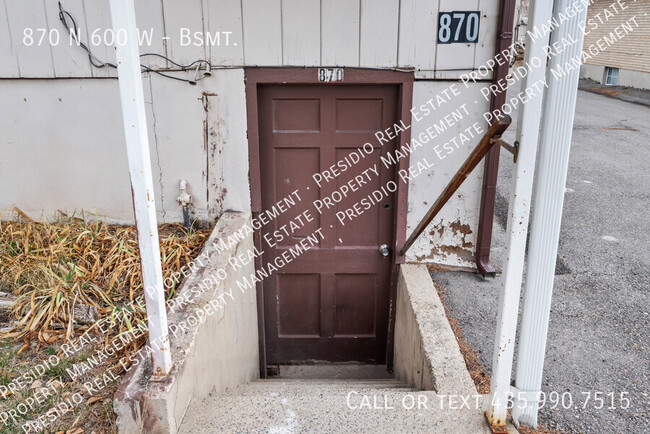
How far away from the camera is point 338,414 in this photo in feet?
8.63

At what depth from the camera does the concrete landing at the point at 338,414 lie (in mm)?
2510

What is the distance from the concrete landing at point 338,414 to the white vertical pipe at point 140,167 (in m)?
0.43

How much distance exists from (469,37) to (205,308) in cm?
290

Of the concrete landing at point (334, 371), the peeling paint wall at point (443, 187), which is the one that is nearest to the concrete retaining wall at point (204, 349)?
the concrete landing at point (334, 371)

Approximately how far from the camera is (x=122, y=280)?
361cm

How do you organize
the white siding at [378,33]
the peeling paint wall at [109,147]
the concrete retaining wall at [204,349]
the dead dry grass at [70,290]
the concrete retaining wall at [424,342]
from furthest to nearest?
the peeling paint wall at [109,147]
the white siding at [378,33]
the concrete retaining wall at [424,342]
the dead dry grass at [70,290]
the concrete retaining wall at [204,349]

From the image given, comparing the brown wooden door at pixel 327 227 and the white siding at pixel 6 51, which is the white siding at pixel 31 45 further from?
the brown wooden door at pixel 327 227

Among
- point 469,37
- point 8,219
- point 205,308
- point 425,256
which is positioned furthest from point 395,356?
point 8,219

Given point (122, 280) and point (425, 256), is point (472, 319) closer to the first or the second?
point (425, 256)

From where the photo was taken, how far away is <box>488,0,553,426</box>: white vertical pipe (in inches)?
77.4

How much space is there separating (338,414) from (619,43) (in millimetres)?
18837

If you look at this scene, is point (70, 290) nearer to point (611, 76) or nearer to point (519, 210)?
point (519, 210)

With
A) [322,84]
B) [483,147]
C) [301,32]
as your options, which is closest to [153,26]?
[301,32]

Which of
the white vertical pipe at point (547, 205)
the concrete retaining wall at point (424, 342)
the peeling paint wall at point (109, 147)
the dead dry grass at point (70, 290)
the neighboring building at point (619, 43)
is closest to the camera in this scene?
the white vertical pipe at point (547, 205)
